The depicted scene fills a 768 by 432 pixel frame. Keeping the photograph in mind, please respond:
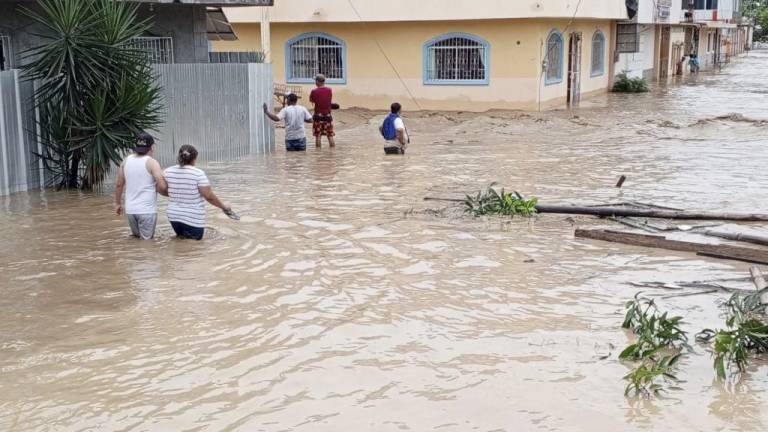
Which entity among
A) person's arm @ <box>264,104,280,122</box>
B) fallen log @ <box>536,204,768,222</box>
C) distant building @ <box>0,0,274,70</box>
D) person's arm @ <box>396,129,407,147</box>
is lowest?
fallen log @ <box>536,204,768,222</box>

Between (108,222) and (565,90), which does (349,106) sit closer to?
(565,90)

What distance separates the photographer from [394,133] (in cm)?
1741

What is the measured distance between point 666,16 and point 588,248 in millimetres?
35261

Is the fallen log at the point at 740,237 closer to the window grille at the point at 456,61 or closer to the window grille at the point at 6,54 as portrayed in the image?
the window grille at the point at 6,54

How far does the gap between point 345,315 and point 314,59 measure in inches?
866

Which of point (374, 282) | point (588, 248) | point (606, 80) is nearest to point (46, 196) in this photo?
point (374, 282)

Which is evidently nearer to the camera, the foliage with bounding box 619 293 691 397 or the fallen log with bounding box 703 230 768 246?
the foliage with bounding box 619 293 691 397

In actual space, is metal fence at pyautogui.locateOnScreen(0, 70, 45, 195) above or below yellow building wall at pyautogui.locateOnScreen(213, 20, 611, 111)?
below

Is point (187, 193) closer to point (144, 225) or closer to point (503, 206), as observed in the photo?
point (144, 225)

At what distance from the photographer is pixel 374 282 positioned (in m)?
8.48

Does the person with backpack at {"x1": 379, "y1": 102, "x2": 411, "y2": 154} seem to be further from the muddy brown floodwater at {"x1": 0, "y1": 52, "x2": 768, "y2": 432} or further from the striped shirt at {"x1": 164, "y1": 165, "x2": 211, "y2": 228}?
the striped shirt at {"x1": 164, "y1": 165, "x2": 211, "y2": 228}

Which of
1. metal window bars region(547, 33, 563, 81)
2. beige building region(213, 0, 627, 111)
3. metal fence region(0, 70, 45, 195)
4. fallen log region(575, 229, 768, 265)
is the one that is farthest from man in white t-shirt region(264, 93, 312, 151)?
metal window bars region(547, 33, 563, 81)

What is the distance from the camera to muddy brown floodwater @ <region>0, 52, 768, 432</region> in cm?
564

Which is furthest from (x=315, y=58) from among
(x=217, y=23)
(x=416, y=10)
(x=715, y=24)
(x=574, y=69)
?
(x=715, y=24)
